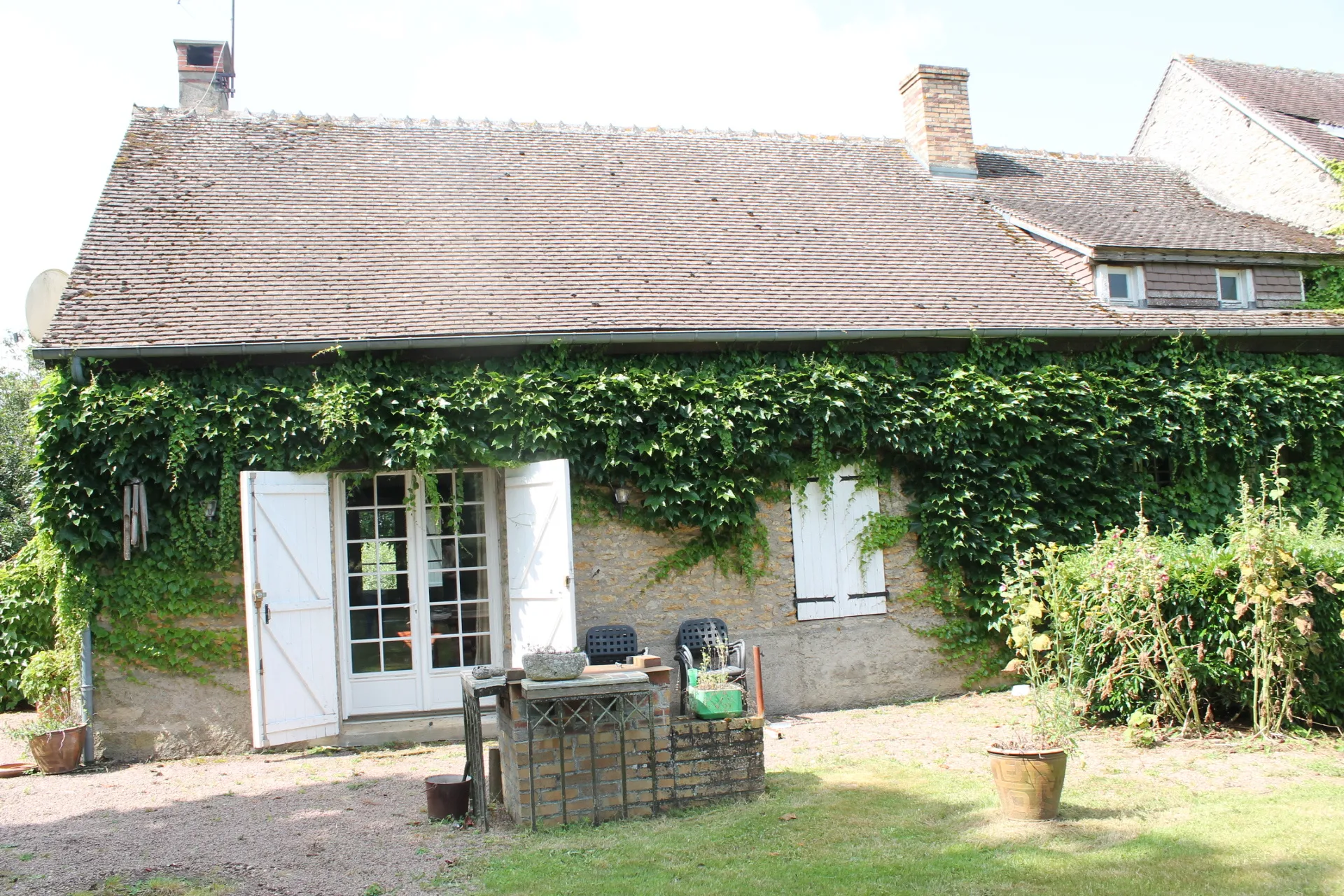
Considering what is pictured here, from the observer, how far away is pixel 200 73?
477 inches

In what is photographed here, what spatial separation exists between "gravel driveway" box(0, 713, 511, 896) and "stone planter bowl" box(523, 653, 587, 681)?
33.1 inches

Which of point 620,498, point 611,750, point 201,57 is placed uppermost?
point 201,57

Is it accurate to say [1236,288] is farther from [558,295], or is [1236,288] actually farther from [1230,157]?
[558,295]

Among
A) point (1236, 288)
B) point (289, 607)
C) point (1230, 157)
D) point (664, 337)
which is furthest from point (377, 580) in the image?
point (1230, 157)

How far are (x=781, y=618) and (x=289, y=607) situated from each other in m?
4.01

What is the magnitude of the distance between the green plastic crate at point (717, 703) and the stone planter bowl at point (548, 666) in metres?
0.78

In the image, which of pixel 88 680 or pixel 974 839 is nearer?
pixel 974 839

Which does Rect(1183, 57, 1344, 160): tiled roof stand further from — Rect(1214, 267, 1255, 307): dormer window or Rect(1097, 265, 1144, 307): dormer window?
Rect(1097, 265, 1144, 307): dormer window

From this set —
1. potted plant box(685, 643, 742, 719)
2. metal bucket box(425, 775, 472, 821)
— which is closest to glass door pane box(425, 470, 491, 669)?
metal bucket box(425, 775, 472, 821)

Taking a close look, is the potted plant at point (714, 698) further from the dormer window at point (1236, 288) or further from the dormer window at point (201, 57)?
the dormer window at point (201, 57)

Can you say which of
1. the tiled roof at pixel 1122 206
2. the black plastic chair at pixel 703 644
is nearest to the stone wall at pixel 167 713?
the black plastic chair at pixel 703 644

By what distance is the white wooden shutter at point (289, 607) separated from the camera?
23.7ft

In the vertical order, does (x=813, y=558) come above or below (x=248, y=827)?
above

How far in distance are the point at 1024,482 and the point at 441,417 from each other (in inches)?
202
